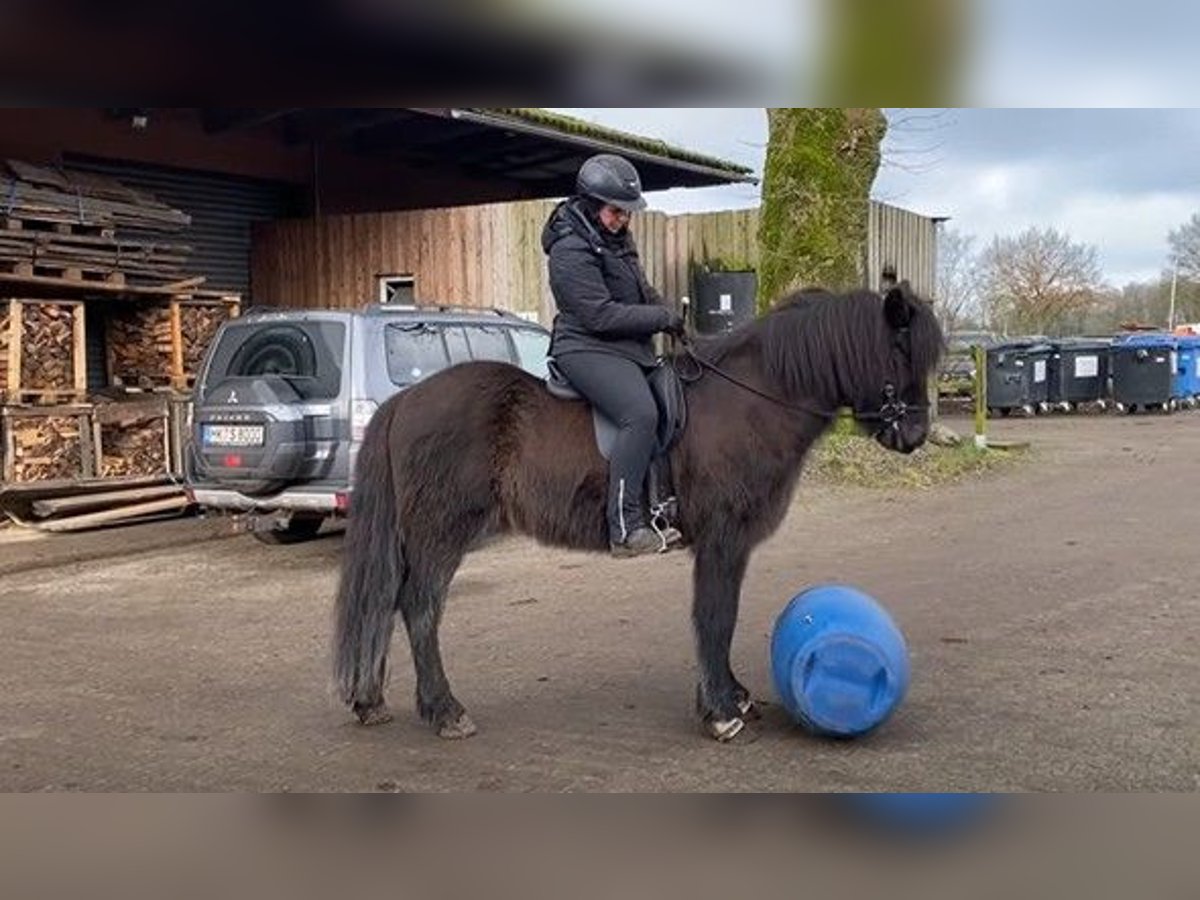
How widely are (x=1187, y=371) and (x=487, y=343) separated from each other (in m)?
23.5

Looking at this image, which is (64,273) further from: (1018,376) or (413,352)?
(1018,376)

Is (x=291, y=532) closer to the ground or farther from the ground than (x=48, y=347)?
closer to the ground

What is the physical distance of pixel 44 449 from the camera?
1291 centimetres

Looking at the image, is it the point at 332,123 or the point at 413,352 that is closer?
the point at 413,352

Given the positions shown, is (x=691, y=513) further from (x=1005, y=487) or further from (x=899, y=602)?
(x=1005, y=487)

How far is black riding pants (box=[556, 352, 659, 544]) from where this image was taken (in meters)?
5.59

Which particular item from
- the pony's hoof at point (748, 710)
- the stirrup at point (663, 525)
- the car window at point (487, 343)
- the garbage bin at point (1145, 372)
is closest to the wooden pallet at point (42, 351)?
the car window at point (487, 343)

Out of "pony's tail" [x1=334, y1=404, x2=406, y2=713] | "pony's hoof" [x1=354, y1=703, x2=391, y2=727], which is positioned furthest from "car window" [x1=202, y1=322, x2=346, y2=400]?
"pony's hoof" [x1=354, y1=703, x2=391, y2=727]

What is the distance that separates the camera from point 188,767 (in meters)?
5.25

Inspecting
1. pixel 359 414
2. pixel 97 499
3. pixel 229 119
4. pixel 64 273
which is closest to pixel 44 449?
pixel 97 499

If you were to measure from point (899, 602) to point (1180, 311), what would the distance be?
69764mm

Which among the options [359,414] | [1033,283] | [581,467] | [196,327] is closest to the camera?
[581,467]

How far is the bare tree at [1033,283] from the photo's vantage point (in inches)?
2143
